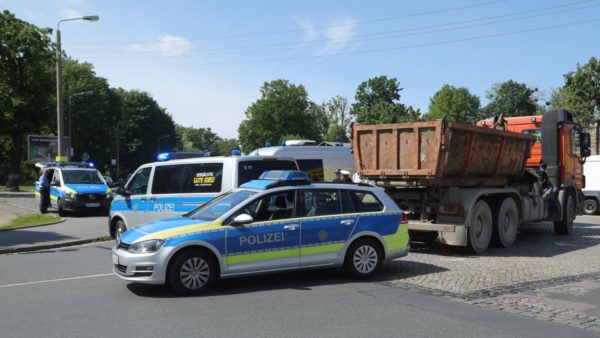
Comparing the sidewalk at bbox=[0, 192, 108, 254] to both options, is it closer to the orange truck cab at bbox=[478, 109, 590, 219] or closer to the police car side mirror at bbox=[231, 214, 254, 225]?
the police car side mirror at bbox=[231, 214, 254, 225]

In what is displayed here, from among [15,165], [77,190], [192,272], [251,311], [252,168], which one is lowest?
[251,311]

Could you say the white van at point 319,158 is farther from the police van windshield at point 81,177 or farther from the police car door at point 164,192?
the police van windshield at point 81,177

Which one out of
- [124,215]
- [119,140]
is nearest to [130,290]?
[124,215]

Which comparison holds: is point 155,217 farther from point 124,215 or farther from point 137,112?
point 137,112

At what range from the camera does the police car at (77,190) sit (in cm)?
2003

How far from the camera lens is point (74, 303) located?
677 cm

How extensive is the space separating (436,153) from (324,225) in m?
3.33

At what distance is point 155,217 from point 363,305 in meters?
5.88

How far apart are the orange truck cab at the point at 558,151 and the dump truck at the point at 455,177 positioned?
0.60 m

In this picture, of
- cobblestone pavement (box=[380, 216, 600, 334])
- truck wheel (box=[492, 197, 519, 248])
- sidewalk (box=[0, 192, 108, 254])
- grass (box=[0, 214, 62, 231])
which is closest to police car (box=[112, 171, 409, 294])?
cobblestone pavement (box=[380, 216, 600, 334])

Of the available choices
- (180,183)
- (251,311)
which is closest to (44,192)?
(180,183)

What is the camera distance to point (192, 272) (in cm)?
716

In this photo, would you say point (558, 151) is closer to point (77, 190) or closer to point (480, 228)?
point (480, 228)

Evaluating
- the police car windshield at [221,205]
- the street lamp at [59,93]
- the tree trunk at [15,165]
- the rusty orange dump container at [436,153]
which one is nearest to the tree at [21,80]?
the tree trunk at [15,165]
